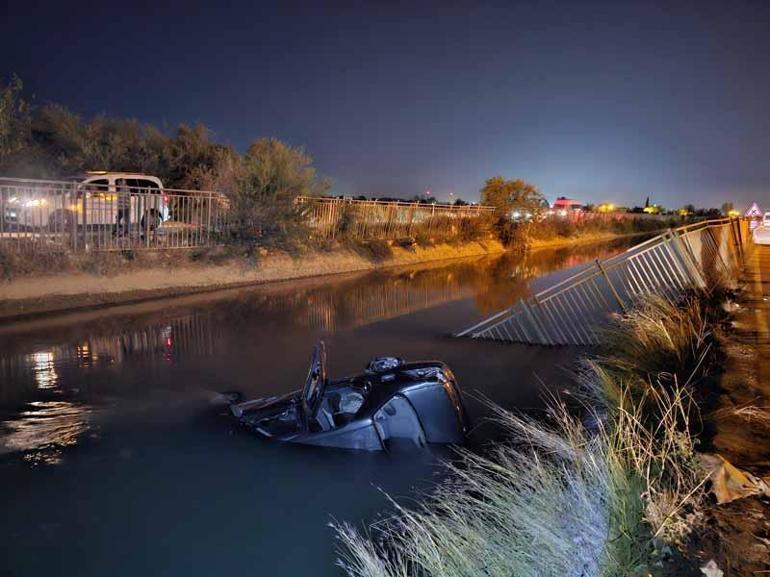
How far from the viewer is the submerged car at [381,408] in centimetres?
591

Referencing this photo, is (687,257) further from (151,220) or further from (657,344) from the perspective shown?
(151,220)

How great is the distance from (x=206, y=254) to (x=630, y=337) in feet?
48.4

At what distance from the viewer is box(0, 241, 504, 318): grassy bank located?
1490 cm

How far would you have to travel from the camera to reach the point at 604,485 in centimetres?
369

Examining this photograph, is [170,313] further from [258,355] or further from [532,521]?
[532,521]

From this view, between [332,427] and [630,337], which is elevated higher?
[630,337]

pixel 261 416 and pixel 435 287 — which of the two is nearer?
pixel 261 416

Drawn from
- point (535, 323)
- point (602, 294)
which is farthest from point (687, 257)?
point (535, 323)

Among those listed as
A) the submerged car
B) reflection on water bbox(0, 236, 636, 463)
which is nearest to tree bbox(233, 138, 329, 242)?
reflection on water bbox(0, 236, 636, 463)

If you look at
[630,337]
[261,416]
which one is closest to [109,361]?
[261,416]

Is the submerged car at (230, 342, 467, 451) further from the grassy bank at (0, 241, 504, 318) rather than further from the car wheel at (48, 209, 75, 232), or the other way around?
the car wheel at (48, 209, 75, 232)

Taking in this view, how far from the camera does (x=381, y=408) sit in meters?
5.94

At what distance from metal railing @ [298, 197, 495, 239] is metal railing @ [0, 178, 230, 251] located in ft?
17.9

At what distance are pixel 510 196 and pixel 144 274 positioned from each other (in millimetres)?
33298
